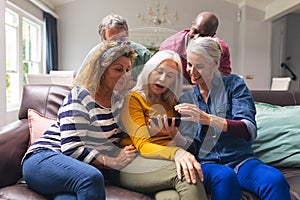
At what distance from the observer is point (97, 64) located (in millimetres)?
1385

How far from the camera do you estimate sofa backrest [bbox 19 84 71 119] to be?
1793 mm

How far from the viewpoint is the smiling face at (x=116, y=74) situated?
139 centimetres

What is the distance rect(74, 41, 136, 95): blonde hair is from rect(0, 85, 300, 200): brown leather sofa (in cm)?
46

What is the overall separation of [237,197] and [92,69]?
33.7 inches

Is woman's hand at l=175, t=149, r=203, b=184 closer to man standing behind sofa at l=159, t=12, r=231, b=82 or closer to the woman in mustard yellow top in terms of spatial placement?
the woman in mustard yellow top

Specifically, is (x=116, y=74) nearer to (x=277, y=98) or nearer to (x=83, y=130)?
(x=83, y=130)

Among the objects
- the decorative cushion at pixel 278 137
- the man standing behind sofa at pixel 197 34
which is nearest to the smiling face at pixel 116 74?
the man standing behind sofa at pixel 197 34

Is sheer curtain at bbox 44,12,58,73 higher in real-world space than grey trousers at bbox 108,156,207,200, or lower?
higher

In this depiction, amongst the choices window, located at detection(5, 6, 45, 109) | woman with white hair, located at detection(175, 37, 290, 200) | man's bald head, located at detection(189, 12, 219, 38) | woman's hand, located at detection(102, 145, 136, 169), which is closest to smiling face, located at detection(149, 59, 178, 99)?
woman with white hair, located at detection(175, 37, 290, 200)

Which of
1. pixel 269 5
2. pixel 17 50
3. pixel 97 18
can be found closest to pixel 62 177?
pixel 17 50

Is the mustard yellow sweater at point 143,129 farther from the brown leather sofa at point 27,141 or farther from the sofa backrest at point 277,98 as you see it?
the sofa backrest at point 277,98

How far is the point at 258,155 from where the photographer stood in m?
1.71

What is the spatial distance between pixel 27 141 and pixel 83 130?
46 centimetres

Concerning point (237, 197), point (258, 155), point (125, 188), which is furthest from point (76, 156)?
point (258, 155)
